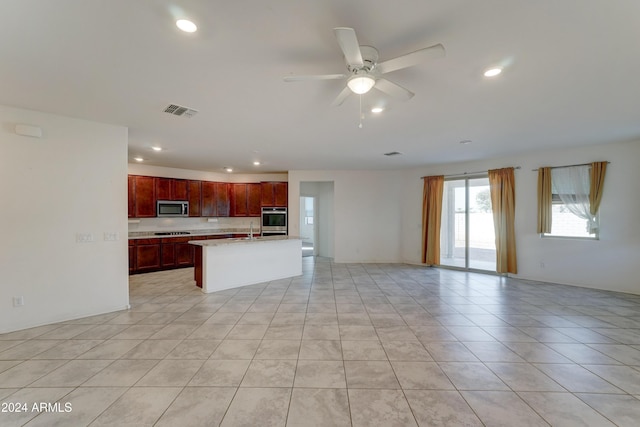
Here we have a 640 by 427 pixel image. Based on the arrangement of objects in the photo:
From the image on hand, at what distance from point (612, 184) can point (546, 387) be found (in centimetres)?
484

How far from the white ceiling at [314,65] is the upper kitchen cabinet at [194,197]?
3223mm

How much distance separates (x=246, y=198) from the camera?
8.18m

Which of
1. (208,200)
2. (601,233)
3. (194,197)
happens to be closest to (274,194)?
(208,200)

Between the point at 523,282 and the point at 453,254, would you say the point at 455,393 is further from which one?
the point at 453,254

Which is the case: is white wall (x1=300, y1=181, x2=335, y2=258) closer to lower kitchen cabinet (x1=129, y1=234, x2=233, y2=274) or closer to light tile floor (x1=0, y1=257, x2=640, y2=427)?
lower kitchen cabinet (x1=129, y1=234, x2=233, y2=274)

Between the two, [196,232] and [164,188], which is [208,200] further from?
[164,188]

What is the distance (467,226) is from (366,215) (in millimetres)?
2655

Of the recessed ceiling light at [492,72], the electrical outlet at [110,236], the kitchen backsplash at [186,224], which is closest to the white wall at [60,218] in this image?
the electrical outlet at [110,236]

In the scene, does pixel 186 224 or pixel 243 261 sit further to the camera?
pixel 186 224

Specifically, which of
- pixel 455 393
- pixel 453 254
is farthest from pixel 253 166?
pixel 455 393

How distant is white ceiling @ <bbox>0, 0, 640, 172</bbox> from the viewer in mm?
1661

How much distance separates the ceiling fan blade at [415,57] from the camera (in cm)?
164

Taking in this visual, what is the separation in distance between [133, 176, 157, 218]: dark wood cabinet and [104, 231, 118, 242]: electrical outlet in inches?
117

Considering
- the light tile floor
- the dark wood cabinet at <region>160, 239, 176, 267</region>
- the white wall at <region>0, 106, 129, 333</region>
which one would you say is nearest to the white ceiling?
the white wall at <region>0, 106, 129, 333</region>
